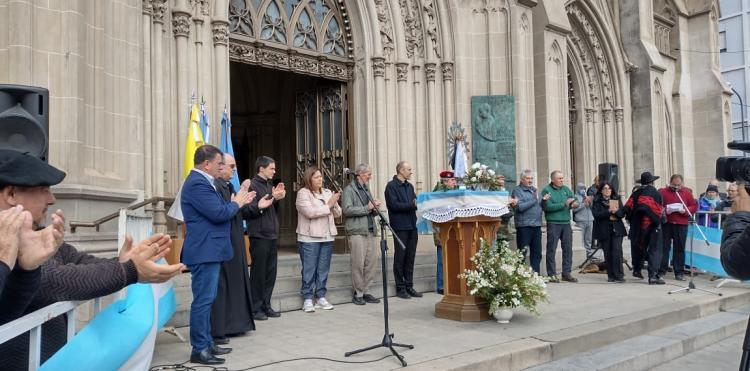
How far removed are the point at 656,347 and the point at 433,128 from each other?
7.01 metres

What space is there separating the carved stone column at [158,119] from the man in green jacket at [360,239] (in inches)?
102

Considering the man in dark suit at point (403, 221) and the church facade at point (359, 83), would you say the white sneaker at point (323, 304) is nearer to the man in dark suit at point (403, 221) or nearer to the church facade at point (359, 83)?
the man in dark suit at point (403, 221)

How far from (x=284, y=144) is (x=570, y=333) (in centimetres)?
1029

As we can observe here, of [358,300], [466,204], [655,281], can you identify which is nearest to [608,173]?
[655,281]

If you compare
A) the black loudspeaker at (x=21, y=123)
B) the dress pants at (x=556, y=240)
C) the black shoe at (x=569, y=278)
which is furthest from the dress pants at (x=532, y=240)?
the black loudspeaker at (x=21, y=123)

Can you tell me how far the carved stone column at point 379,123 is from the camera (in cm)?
1144

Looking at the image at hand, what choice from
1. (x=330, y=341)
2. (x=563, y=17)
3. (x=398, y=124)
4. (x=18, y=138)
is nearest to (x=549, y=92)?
(x=563, y=17)

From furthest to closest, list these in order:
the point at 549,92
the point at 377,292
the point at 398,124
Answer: the point at 549,92 → the point at 398,124 → the point at 377,292

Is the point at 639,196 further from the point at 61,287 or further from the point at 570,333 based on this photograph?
the point at 61,287

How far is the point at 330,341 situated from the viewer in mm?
5605

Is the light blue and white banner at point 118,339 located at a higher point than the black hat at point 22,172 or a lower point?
lower

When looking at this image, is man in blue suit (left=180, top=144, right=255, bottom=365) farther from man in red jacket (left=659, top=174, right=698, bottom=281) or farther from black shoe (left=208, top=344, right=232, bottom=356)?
man in red jacket (left=659, top=174, right=698, bottom=281)

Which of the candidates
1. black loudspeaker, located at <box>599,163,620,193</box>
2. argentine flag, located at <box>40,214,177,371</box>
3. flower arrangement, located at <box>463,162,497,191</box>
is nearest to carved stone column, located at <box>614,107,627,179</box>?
black loudspeaker, located at <box>599,163,620,193</box>

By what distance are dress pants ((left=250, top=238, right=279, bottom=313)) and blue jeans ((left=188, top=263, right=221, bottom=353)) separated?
1.63 meters
